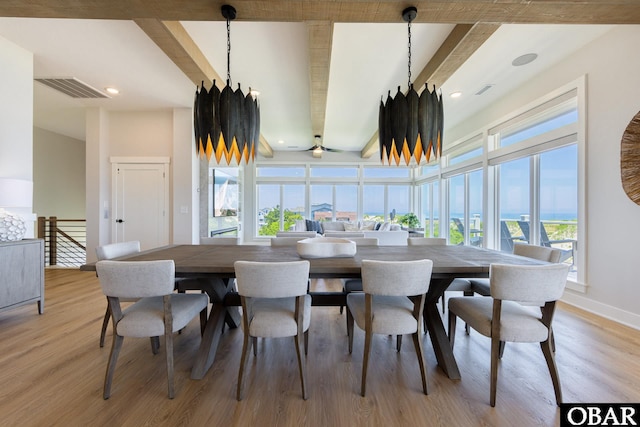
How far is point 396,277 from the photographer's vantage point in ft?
5.29

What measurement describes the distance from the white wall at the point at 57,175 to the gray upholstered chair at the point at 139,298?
689cm

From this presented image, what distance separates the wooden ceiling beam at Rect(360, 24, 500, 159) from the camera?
2490 millimetres

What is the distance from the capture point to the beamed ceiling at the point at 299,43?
2109 mm

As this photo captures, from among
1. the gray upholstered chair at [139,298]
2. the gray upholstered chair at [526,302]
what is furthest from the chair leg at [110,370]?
the gray upholstered chair at [526,302]

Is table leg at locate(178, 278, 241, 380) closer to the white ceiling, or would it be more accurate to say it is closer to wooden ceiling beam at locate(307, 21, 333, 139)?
wooden ceiling beam at locate(307, 21, 333, 139)

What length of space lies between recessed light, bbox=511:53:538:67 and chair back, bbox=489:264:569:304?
2941 millimetres

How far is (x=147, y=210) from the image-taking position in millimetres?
4945

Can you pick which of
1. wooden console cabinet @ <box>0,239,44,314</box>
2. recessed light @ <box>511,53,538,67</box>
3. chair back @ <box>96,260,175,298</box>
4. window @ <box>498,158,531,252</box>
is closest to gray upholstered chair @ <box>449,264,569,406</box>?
chair back @ <box>96,260,175,298</box>

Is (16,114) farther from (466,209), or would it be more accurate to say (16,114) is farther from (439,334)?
(466,209)

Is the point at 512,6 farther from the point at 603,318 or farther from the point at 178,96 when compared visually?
the point at 178,96

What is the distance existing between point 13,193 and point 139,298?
2252 millimetres

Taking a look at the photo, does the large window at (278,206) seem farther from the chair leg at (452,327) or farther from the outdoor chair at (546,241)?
the chair leg at (452,327)

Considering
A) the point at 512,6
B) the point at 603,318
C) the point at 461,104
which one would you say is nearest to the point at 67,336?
the point at 512,6

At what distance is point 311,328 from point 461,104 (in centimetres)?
453
